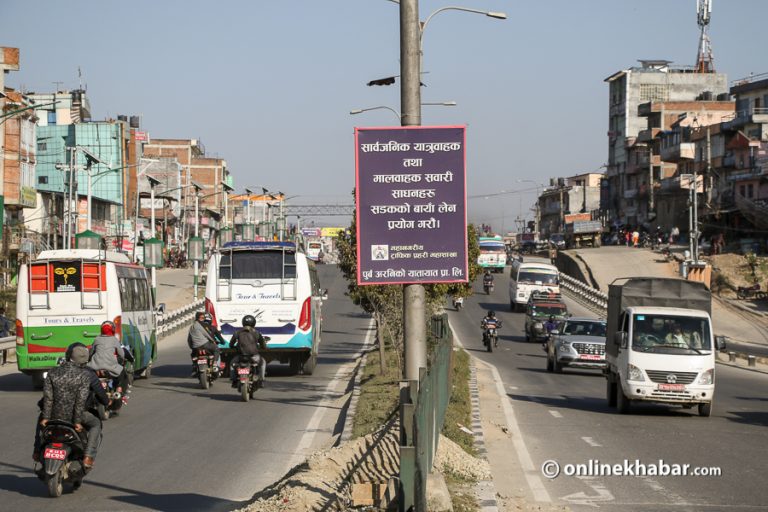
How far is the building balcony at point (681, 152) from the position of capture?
102812mm

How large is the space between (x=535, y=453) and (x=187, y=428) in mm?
5770

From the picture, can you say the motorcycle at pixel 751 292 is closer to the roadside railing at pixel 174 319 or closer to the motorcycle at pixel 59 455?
the roadside railing at pixel 174 319

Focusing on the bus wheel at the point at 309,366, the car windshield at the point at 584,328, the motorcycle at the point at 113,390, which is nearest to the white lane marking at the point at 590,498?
the motorcycle at the point at 113,390

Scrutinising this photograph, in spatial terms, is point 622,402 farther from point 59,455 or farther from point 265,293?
point 59,455

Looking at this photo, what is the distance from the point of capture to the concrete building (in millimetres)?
126188

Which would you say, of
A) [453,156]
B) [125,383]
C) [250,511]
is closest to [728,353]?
[125,383]

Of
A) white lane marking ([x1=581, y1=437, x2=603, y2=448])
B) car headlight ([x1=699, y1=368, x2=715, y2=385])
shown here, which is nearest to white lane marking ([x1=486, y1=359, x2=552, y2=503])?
white lane marking ([x1=581, y1=437, x2=603, y2=448])

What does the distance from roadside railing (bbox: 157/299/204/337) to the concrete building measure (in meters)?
76.7

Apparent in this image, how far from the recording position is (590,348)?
32.6m

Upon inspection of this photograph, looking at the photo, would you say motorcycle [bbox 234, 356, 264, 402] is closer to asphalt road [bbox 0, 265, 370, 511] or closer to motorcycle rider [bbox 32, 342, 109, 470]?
asphalt road [bbox 0, 265, 370, 511]

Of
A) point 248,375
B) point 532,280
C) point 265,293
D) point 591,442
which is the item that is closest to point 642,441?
point 591,442

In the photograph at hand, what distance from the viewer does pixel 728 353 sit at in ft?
137

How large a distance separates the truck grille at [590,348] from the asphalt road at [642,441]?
2.44 ft

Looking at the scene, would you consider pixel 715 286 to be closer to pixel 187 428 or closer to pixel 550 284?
pixel 550 284
